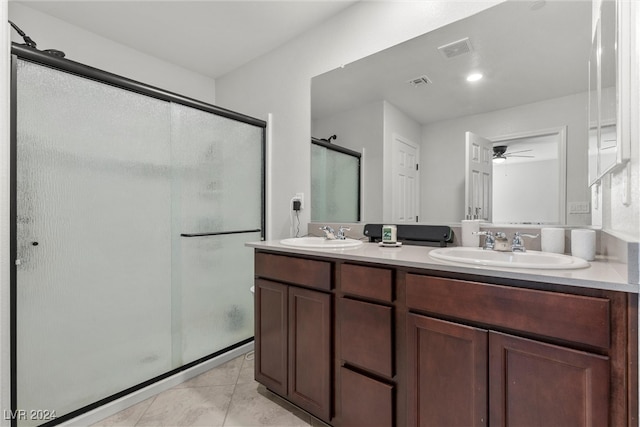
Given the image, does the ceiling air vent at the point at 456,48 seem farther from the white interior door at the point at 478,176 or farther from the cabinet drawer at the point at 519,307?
the cabinet drawer at the point at 519,307

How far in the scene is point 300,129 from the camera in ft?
7.43

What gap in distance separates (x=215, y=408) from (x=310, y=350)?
71cm

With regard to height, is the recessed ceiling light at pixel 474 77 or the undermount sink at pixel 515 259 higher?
the recessed ceiling light at pixel 474 77

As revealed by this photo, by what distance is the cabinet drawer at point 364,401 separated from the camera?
3.87 feet

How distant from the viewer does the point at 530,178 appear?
1.42 meters

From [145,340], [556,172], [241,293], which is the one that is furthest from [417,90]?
[145,340]

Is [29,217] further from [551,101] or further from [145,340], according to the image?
[551,101]

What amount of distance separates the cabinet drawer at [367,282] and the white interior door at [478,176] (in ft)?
2.32

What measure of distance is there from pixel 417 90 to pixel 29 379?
8.03 ft

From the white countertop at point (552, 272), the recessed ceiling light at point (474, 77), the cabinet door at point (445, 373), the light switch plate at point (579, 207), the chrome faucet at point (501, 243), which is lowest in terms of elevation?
the cabinet door at point (445, 373)

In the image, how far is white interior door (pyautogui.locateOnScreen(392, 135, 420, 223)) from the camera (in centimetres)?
176

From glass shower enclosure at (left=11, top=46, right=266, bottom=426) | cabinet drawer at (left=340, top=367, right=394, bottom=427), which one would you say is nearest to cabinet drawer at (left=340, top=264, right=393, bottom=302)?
cabinet drawer at (left=340, top=367, right=394, bottom=427)

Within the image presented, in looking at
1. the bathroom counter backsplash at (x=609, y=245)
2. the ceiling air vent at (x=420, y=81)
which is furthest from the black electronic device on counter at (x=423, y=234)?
the ceiling air vent at (x=420, y=81)

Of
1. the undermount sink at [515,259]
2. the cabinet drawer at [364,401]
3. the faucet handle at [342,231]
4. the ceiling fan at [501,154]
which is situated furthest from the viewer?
the faucet handle at [342,231]
